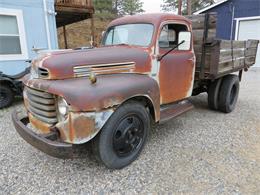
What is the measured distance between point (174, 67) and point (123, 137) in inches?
63.0

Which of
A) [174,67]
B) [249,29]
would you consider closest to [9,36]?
[174,67]

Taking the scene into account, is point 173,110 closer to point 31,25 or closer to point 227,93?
point 227,93

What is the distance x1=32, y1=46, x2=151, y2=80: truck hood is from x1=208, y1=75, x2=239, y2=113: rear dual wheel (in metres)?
2.54

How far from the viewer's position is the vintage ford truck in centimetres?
250

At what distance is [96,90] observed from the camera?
2516 mm

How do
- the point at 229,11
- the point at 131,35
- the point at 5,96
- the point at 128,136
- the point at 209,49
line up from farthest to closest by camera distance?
the point at 229,11 → the point at 5,96 → the point at 209,49 → the point at 131,35 → the point at 128,136

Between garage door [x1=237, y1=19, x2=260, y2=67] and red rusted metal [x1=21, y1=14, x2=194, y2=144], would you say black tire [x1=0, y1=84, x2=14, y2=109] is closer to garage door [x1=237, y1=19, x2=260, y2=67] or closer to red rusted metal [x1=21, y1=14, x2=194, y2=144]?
red rusted metal [x1=21, y1=14, x2=194, y2=144]

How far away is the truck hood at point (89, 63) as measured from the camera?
2680 mm

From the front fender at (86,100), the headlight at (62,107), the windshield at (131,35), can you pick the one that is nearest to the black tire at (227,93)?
the windshield at (131,35)

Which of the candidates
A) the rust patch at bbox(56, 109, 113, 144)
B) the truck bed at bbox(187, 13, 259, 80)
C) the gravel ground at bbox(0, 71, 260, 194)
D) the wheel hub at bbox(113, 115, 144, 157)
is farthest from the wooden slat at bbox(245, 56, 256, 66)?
the rust patch at bbox(56, 109, 113, 144)

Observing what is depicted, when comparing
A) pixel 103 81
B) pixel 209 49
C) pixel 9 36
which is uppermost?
pixel 9 36

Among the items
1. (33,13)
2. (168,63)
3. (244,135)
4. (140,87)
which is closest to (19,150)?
(140,87)

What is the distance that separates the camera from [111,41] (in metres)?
4.19

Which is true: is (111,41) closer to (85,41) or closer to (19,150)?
(19,150)
